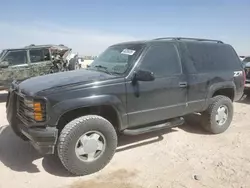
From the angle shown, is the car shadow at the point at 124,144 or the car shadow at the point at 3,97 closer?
the car shadow at the point at 124,144

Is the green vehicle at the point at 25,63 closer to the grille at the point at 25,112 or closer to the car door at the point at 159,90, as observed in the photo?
the grille at the point at 25,112

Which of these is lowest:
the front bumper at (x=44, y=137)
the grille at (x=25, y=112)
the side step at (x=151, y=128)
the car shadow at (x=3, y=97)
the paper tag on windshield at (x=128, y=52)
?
the car shadow at (x=3, y=97)

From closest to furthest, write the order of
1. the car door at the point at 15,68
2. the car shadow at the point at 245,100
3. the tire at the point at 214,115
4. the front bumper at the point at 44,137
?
the front bumper at the point at 44,137 < the tire at the point at 214,115 < the car shadow at the point at 245,100 < the car door at the point at 15,68

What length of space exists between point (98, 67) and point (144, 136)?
165cm

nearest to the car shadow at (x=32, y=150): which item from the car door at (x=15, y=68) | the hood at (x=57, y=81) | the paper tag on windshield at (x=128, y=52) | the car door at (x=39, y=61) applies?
the hood at (x=57, y=81)

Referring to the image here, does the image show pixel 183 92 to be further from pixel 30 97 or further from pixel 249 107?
pixel 249 107

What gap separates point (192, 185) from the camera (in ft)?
12.2

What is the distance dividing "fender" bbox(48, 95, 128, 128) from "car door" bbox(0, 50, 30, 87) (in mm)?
6767

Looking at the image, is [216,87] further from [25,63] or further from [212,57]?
[25,63]

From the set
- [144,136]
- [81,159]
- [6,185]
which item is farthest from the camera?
[144,136]

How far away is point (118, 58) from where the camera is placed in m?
4.94

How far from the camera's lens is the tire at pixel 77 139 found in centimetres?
389

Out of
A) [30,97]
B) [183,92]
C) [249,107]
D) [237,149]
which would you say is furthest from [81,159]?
[249,107]

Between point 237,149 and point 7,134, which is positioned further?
point 7,134
